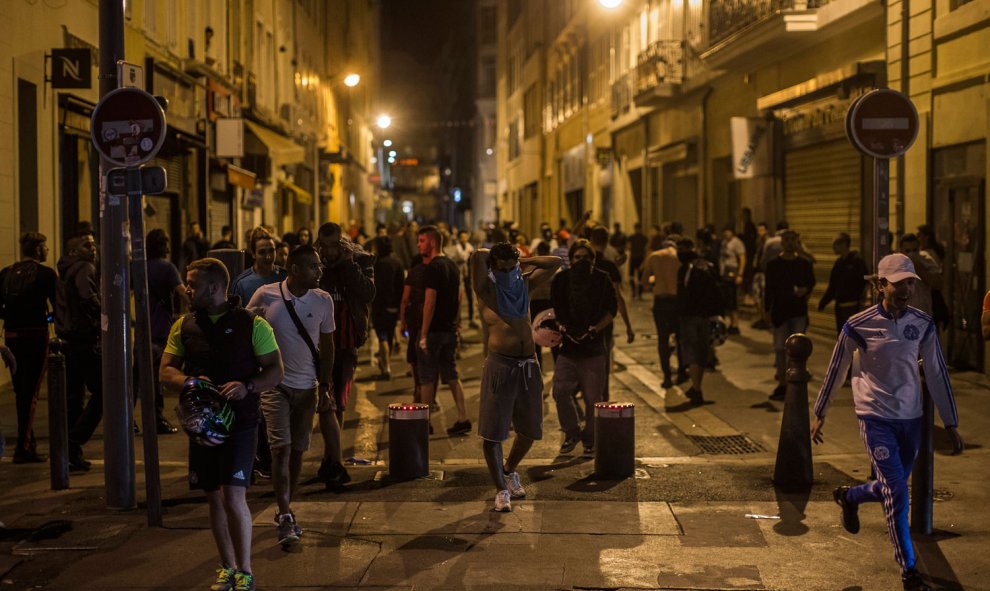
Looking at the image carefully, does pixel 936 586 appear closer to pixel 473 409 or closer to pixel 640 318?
pixel 473 409

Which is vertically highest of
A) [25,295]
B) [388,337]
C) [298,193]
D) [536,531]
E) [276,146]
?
[276,146]

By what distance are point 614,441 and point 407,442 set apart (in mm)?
1502

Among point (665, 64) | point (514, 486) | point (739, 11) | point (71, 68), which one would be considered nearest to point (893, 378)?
point (514, 486)

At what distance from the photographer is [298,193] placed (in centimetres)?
3650

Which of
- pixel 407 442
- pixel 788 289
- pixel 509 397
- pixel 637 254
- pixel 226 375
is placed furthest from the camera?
pixel 637 254

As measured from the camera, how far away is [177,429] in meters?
11.3

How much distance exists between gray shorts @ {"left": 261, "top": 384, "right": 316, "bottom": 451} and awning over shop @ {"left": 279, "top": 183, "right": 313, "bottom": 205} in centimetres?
2669

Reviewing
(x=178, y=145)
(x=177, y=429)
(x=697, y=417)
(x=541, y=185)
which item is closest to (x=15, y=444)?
(x=177, y=429)

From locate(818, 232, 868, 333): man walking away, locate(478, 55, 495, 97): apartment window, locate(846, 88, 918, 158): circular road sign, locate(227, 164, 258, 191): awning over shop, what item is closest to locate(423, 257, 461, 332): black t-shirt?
locate(846, 88, 918, 158): circular road sign

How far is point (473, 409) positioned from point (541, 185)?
4071 centimetres

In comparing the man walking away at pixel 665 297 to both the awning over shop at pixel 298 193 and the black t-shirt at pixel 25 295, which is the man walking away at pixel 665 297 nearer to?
the black t-shirt at pixel 25 295

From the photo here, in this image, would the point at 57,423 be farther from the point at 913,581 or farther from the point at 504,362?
the point at 913,581

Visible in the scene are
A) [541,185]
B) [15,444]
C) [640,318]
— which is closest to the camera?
[15,444]

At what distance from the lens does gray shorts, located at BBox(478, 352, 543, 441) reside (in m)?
8.04
